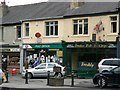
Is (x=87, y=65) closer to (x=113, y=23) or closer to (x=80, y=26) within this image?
(x=80, y=26)

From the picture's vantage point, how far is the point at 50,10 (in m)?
44.0

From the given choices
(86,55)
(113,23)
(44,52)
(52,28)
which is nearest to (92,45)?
(86,55)

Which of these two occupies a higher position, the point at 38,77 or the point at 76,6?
the point at 76,6

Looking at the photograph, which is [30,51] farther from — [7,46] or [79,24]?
[79,24]

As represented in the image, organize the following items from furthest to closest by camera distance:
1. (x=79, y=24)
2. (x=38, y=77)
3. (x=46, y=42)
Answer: (x=46, y=42), (x=79, y=24), (x=38, y=77)

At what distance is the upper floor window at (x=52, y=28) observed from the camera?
136 ft

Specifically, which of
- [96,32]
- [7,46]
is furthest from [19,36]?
[96,32]

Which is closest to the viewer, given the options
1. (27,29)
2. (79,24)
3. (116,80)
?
(116,80)

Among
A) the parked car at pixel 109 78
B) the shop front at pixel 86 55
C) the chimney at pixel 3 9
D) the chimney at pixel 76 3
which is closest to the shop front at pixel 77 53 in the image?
the shop front at pixel 86 55

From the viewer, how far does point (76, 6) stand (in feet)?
134

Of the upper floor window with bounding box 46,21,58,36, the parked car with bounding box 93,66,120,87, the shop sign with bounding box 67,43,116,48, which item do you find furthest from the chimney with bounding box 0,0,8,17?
the parked car with bounding box 93,66,120,87

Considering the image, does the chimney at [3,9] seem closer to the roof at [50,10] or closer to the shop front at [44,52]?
the roof at [50,10]

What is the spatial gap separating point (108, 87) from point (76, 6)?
16603 mm

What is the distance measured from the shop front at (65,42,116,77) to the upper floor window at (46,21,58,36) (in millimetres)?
3215
